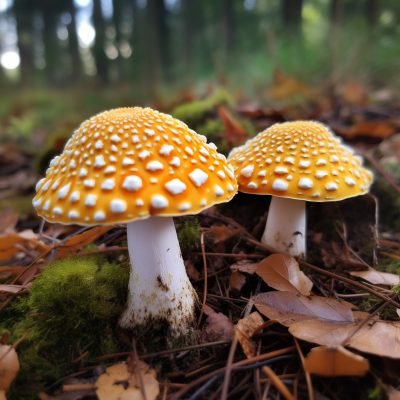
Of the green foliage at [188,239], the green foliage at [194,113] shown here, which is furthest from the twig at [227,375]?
the green foliage at [194,113]

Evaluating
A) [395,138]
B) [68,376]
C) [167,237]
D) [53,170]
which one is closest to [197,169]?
[167,237]

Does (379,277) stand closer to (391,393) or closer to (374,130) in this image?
(391,393)

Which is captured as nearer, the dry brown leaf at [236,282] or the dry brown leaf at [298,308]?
the dry brown leaf at [298,308]

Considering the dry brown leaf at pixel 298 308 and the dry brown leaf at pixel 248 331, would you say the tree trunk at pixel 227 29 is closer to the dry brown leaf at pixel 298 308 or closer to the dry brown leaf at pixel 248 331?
the dry brown leaf at pixel 298 308

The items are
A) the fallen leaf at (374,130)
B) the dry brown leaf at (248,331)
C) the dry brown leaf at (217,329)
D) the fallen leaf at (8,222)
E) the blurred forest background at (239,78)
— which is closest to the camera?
the dry brown leaf at (248,331)

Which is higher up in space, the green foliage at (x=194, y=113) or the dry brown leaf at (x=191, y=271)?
the green foliage at (x=194, y=113)

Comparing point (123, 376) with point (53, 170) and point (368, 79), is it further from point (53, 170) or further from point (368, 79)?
point (368, 79)
